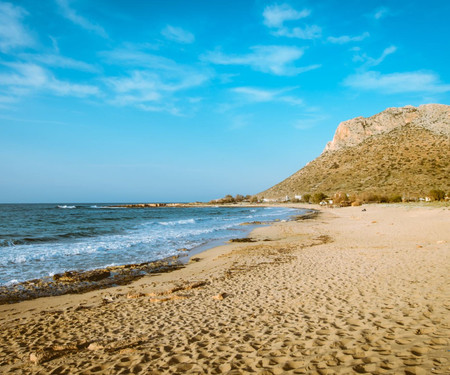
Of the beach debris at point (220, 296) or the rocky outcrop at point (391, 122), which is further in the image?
the rocky outcrop at point (391, 122)

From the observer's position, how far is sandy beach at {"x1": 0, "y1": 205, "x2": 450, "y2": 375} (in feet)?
14.1

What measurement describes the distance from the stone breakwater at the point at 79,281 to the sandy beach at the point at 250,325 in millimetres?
724

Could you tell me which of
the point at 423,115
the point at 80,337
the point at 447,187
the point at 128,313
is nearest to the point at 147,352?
the point at 80,337

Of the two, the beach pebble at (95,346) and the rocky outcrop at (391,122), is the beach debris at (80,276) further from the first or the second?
the rocky outcrop at (391,122)

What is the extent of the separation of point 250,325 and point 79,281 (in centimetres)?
796

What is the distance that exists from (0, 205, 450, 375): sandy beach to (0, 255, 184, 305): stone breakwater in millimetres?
724

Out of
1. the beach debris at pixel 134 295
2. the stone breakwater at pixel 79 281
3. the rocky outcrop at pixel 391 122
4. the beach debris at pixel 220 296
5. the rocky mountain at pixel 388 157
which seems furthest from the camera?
the rocky outcrop at pixel 391 122

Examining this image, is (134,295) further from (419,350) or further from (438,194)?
(438,194)

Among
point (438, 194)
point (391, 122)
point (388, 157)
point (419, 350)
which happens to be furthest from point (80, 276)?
point (391, 122)

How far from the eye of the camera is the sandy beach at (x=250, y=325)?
169 inches

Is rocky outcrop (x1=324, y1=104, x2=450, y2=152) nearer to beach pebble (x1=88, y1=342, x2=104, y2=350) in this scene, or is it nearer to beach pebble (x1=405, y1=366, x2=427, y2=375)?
beach pebble (x1=405, y1=366, x2=427, y2=375)

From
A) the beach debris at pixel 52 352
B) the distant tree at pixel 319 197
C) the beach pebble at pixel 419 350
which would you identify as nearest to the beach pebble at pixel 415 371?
the beach pebble at pixel 419 350

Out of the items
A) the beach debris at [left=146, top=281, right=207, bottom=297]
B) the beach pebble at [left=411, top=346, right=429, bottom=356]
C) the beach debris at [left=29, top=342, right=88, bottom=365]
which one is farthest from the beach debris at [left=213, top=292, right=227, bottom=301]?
the beach pebble at [left=411, top=346, right=429, bottom=356]

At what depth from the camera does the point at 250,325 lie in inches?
227
